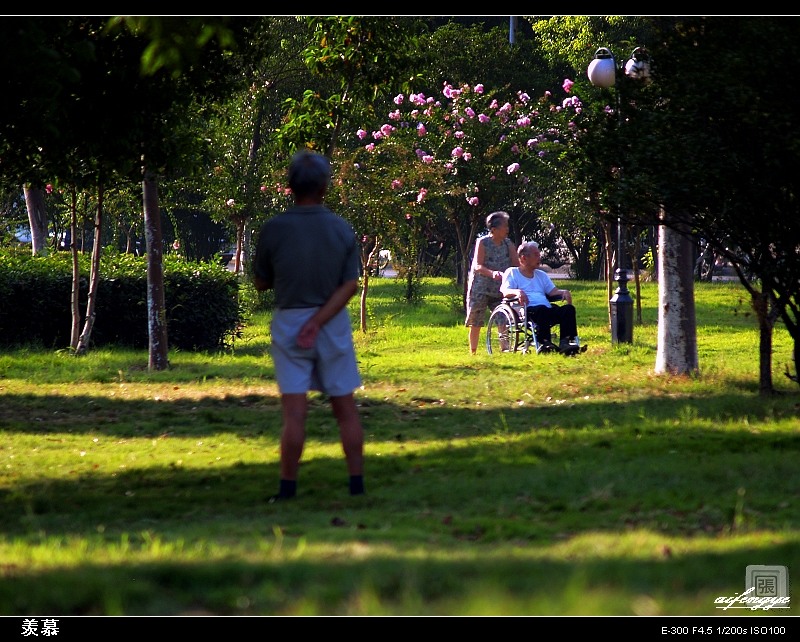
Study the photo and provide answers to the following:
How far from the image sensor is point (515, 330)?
1600 cm

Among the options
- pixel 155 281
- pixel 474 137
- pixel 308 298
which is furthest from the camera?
pixel 474 137

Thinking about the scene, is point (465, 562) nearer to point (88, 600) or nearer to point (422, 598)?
point (422, 598)

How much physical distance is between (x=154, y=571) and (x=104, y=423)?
6731mm

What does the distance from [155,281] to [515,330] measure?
4514mm

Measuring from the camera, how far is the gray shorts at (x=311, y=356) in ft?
22.8

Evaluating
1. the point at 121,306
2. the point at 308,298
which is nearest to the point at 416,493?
the point at 308,298

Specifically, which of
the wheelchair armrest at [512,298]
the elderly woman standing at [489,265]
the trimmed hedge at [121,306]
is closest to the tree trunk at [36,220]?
the trimmed hedge at [121,306]

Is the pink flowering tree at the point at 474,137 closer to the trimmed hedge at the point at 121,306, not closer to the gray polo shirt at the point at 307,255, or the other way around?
the trimmed hedge at the point at 121,306

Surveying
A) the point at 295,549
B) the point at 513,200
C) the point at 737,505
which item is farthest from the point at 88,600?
the point at 513,200

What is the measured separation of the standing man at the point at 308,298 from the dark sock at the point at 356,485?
251mm

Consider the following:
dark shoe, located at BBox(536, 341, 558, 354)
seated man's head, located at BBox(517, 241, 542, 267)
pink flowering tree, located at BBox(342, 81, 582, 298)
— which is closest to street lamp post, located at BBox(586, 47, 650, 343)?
seated man's head, located at BBox(517, 241, 542, 267)

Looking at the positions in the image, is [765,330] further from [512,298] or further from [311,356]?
[311,356]

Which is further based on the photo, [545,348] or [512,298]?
[512,298]

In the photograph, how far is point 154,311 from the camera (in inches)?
623
